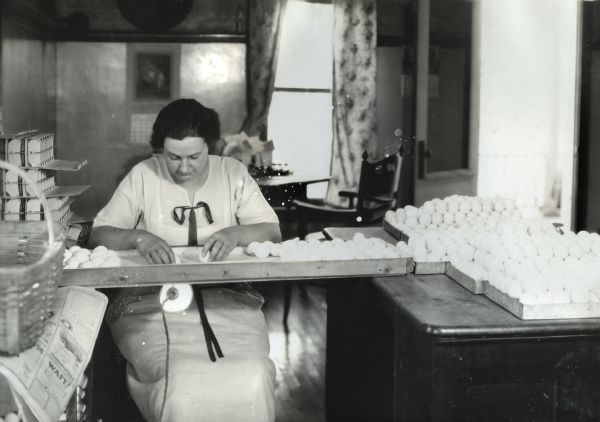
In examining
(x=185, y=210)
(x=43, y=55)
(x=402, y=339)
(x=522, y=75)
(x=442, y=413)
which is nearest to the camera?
(x=442, y=413)

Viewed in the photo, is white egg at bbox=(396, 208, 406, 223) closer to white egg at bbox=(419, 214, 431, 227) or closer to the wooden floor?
white egg at bbox=(419, 214, 431, 227)

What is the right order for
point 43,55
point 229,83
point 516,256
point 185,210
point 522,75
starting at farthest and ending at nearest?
point 229,83 → point 43,55 → point 522,75 → point 185,210 → point 516,256

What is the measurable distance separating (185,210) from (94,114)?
122 inches

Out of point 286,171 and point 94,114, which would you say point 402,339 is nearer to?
point 286,171

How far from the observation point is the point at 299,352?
4.51 metres

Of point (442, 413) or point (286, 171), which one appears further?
point (286, 171)

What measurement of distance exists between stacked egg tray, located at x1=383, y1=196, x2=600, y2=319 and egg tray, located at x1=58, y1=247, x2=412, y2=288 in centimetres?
20

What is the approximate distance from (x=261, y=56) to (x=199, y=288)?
12.1 feet

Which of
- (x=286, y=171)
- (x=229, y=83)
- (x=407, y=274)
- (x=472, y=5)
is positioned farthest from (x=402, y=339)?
(x=229, y=83)

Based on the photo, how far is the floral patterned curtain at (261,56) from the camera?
Result: 6074mm

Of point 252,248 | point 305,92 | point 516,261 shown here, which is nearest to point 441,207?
point 516,261

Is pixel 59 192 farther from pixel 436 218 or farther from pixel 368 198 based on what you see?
pixel 368 198

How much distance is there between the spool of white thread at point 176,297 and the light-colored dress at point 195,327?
3cm

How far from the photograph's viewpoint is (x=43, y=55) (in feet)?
17.7
